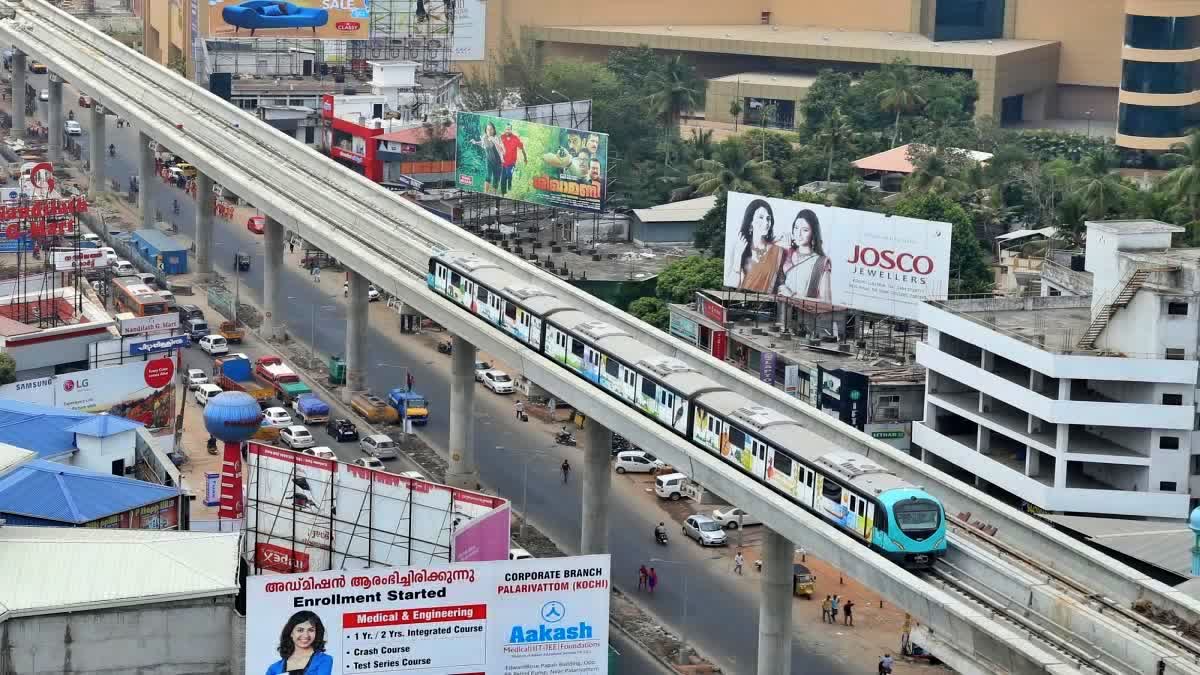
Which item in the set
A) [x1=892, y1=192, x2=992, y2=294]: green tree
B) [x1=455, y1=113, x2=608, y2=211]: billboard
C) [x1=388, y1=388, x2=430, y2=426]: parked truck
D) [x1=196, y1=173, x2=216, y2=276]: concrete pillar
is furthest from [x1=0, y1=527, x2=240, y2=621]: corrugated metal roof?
[x1=196, y1=173, x2=216, y2=276]: concrete pillar

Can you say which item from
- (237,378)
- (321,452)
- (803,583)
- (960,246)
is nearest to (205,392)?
(237,378)

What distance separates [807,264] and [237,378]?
1156 inches

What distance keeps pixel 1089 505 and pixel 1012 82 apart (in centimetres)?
9265

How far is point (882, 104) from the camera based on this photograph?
159750 mm

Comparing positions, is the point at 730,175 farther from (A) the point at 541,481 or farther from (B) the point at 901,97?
(A) the point at 541,481

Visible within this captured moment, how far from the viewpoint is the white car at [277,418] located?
101312mm

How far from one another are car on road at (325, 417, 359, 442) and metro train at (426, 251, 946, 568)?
8.51m

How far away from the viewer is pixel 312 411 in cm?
10369

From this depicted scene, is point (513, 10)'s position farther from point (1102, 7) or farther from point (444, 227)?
point (444, 227)

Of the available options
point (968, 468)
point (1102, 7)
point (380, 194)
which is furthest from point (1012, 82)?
point (968, 468)

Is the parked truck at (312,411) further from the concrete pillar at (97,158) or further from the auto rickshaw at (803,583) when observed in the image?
the concrete pillar at (97,158)

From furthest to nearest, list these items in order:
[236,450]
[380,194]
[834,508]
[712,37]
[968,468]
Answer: [712,37] < [380,194] < [968,468] < [236,450] < [834,508]

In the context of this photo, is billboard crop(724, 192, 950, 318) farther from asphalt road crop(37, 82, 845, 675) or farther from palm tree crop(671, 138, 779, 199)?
palm tree crop(671, 138, 779, 199)

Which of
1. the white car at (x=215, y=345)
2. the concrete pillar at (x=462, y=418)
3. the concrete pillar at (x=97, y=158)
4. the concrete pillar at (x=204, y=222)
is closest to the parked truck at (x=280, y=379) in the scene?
the white car at (x=215, y=345)
